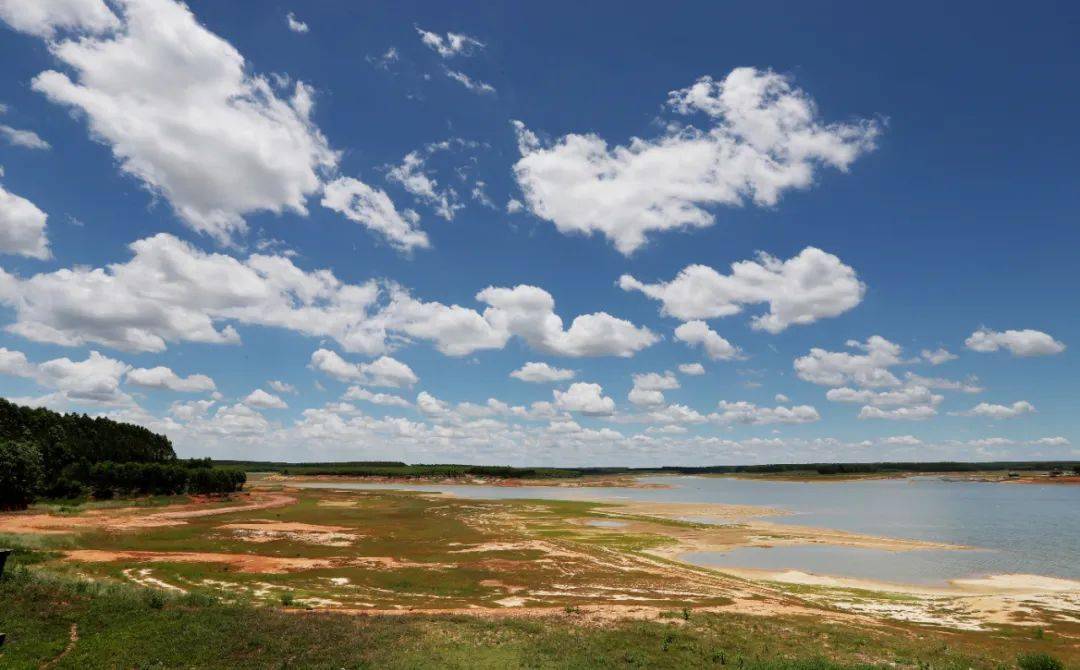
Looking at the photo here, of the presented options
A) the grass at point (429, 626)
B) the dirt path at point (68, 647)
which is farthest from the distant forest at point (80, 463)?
the dirt path at point (68, 647)

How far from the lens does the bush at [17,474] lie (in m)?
86.4

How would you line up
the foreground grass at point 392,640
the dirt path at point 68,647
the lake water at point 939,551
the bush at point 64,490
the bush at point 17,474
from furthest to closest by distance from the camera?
the bush at point 64,490 < the bush at point 17,474 < the lake water at point 939,551 < the foreground grass at point 392,640 < the dirt path at point 68,647

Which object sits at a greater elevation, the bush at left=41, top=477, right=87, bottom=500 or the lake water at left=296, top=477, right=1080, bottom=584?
the bush at left=41, top=477, right=87, bottom=500

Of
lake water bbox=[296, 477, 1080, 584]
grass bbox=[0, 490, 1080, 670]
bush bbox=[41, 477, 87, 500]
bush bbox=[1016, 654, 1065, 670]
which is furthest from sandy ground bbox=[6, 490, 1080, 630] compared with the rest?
bush bbox=[41, 477, 87, 500]

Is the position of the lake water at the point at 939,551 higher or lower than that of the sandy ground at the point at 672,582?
lower

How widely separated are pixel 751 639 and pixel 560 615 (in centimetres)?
1115

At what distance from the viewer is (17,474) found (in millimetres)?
88812

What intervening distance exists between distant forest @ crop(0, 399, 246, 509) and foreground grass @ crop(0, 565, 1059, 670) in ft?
248

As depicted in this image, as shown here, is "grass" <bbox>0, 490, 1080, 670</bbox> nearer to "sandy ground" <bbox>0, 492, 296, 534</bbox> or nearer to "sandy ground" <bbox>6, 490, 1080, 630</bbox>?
"sandy ground" <bbox>6, 490, 1080, 630</bbox>

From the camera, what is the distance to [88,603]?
99.3 feet

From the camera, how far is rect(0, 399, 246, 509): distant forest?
90188 mm

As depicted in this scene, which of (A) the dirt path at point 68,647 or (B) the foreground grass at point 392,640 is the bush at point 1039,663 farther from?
(A) the dirt path at point 68,647

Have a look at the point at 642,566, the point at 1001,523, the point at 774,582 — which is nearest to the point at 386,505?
the point at 642,566

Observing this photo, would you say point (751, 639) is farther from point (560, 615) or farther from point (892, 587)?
point (892, 587)
